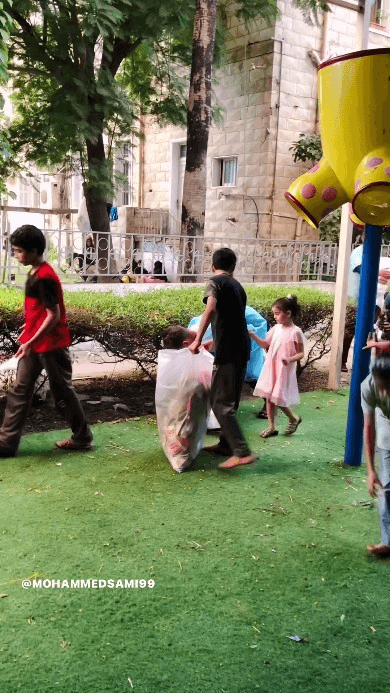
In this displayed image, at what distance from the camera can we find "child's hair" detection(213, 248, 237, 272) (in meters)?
4.20

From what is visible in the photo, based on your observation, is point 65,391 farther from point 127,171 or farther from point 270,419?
point 127,171

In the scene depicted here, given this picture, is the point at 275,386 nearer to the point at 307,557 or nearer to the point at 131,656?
the point at 307,557

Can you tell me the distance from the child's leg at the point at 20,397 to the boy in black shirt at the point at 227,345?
3.63 ft

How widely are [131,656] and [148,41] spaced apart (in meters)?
9.61

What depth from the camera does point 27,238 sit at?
405 cm

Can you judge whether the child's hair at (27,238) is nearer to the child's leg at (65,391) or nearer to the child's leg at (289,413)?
the child's leg at (65,391)

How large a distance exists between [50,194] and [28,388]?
58.5 ft

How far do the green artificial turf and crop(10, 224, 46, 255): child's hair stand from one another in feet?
4.83

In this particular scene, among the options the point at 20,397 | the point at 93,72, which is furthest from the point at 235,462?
the point at 93,72

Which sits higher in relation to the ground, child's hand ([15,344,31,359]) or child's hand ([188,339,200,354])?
child's hand ([188,339,200,354])

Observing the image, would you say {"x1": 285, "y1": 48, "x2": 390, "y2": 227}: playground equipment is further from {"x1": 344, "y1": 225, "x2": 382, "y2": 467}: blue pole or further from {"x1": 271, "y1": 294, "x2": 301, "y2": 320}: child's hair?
{"x1": 271, "y1": 294, "x2": 301, "y2": 320}: child's hair

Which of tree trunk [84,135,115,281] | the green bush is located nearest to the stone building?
tree trunk [84,135,115,281]

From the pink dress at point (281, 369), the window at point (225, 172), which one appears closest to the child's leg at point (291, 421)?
the pink dress at point (281, 369)

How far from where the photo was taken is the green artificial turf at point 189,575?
2.29 m
